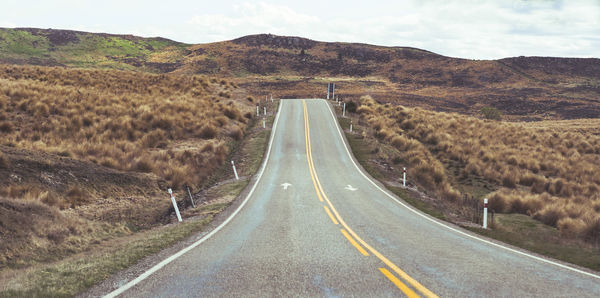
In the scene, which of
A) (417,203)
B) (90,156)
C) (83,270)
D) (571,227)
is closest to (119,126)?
(90,156)

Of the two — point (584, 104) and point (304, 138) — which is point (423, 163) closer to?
point (304, 138)

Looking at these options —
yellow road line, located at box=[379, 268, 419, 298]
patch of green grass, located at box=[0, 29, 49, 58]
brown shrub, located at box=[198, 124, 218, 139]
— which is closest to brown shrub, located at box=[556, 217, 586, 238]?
yellow road line, located at box=[379, 268, 419, 298]

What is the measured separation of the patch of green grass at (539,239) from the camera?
321 inches

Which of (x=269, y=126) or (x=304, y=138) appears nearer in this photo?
(x=304, y=138)

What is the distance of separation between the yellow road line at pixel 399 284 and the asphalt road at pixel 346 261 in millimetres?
15

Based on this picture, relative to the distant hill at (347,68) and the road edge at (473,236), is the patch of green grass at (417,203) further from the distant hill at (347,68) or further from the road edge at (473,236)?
the distant hill at (347,68)

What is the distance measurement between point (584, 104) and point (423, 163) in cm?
6471

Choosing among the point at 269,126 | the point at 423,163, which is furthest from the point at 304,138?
the point at 423,163

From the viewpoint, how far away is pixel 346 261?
6.61m

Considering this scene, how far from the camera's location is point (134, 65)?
91.9 metres

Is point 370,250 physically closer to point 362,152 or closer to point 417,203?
point 417,203

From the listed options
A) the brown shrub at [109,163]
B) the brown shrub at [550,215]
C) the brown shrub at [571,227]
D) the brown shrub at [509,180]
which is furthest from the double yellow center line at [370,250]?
the brown shrub at [509,180]

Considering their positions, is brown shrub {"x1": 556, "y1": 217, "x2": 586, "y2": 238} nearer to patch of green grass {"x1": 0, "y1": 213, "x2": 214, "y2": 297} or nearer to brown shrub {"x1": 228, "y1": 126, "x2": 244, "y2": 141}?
patch of green grass {"x1": 0, "y1": 213, "x2": 214, "y2": 297}

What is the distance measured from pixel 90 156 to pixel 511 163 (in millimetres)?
26353
